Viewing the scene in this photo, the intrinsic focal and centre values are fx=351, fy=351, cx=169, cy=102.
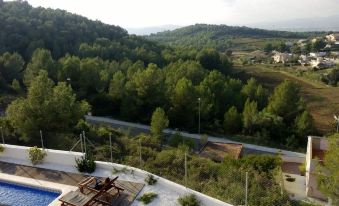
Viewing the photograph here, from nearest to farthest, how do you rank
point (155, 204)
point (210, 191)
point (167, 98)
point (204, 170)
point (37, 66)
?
point (155, 204) → point (210, 191) → point (204, 170) → point (167, 98) → point (37, 66)

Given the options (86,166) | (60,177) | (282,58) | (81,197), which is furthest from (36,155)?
(282,58)

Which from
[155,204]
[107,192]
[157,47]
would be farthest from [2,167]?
[157,47]

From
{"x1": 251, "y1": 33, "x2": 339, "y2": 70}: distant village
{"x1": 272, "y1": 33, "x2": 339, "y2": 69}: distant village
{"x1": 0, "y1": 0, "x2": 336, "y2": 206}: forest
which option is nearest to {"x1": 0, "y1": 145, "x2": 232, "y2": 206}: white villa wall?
{"x1": 0, "y1": 0, "x2": 336, "y2": 206}: forest

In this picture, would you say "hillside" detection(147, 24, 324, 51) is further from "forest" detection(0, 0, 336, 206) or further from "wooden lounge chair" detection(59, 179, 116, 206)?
"wooden lounge chair" detection(59, 179, 116, 206)

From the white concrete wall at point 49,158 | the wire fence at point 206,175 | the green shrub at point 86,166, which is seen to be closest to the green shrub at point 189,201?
→ the wire fence at point 206,175

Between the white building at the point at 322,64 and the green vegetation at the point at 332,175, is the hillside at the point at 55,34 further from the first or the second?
the green vegetation at the point at 332,175

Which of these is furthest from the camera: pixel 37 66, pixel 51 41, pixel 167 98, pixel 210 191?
pixel 51 41

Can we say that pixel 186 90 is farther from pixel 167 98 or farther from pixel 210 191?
pixel 210 191

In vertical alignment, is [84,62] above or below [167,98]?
above

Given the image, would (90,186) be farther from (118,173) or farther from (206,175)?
(206,175)
